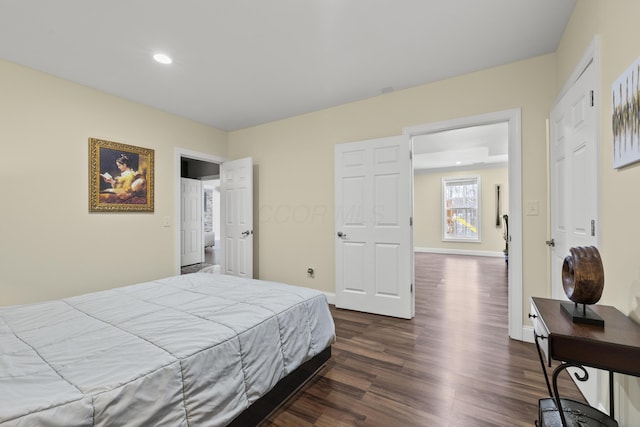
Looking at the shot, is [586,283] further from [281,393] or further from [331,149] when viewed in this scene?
[331,149]

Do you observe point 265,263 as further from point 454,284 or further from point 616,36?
point 616,36

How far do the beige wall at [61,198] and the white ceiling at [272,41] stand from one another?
0.86 feet

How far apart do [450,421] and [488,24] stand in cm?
268

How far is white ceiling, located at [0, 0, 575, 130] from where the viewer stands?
1873 mm

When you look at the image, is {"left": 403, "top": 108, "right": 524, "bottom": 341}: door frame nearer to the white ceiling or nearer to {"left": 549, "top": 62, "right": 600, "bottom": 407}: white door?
{"left": 549, "top": 62, "right": 600, "bottom": 407}: white door

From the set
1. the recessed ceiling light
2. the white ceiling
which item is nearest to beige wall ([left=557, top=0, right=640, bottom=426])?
the white ceiling

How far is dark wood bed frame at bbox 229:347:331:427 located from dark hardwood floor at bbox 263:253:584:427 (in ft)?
0.16

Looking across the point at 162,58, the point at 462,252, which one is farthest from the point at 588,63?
the point at 462,252

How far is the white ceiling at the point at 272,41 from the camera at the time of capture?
1.87 meters

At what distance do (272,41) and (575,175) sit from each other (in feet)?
8.00

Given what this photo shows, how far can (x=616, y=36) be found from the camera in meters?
1.30

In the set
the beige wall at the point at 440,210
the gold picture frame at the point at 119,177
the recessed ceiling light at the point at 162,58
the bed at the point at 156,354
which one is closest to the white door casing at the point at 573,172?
the bed at the point at 156,354

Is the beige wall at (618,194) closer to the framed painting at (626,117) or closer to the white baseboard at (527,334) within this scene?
the framed painting at (626,117)

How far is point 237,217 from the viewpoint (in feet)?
13.9
